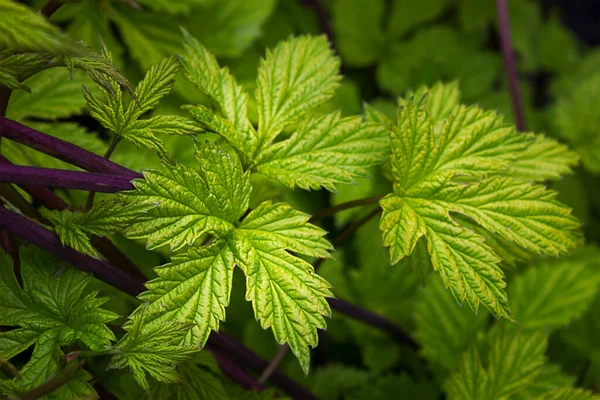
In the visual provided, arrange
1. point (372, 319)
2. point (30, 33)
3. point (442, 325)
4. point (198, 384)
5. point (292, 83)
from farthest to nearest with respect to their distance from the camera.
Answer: point (442, 325) → point (372, 319) → point (292, 83) → point (198, 384) → point (30, 33)

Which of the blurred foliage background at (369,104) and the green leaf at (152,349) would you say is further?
the blurred foliage background at (369,104)

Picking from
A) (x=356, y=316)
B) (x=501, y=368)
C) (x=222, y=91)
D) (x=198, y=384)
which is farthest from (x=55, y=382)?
(x=501, y=368)

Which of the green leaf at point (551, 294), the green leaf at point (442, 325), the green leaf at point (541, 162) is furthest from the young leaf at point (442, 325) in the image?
the green leaf at point (541, 162)

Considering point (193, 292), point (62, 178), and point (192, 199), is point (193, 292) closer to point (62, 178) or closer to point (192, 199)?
point (192, 199)

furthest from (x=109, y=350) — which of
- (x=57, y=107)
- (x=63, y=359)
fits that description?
(x=57, y=107)

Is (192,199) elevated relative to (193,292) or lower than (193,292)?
elevated

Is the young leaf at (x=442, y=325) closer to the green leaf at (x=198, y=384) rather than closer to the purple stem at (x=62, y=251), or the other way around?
the green leaf at (x=198, y=384)

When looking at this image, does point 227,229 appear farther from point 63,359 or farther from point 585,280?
point 585,280
